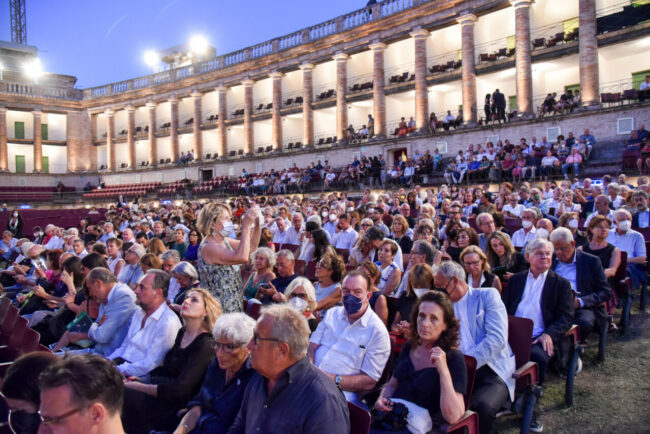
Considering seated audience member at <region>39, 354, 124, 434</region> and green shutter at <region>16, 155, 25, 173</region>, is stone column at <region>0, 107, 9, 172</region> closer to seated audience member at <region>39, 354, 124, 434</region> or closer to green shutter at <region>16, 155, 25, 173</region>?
green shutter at <region>16, 155, 25, 173</region>

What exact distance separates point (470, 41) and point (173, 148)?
78.1 ft

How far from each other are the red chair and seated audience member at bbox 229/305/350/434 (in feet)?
2.53

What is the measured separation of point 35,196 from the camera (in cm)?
3450

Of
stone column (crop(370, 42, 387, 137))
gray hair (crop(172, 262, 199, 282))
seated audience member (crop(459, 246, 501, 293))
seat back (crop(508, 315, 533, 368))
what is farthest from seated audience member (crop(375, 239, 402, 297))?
stone column (crop(370, 42, 387, 137))

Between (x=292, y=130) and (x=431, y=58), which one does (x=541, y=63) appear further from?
(x=292, y=130)

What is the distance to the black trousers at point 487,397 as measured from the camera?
315cm

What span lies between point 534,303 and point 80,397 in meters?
3.75

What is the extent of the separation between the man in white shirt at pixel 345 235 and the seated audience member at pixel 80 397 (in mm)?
6423

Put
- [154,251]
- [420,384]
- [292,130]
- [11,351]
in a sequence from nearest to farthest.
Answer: [420,384], [11,351], [154,251], [292,130]

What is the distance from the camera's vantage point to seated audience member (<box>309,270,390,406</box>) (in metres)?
3.27

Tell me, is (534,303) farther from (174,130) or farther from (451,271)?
(174,130)

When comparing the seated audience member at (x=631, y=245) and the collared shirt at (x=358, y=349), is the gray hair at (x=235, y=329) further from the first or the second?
the seated audience member at (x=631, y=245)

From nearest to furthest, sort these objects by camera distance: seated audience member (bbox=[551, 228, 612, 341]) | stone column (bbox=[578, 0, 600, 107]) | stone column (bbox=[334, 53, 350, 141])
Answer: seated audience member (bbox=[551, 228, 612, 341]), stone column (bbox=[578, 0, 600, 107]), stone column (bbox=[334, 53, 350, 141])

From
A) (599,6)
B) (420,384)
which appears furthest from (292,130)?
(420,384)
